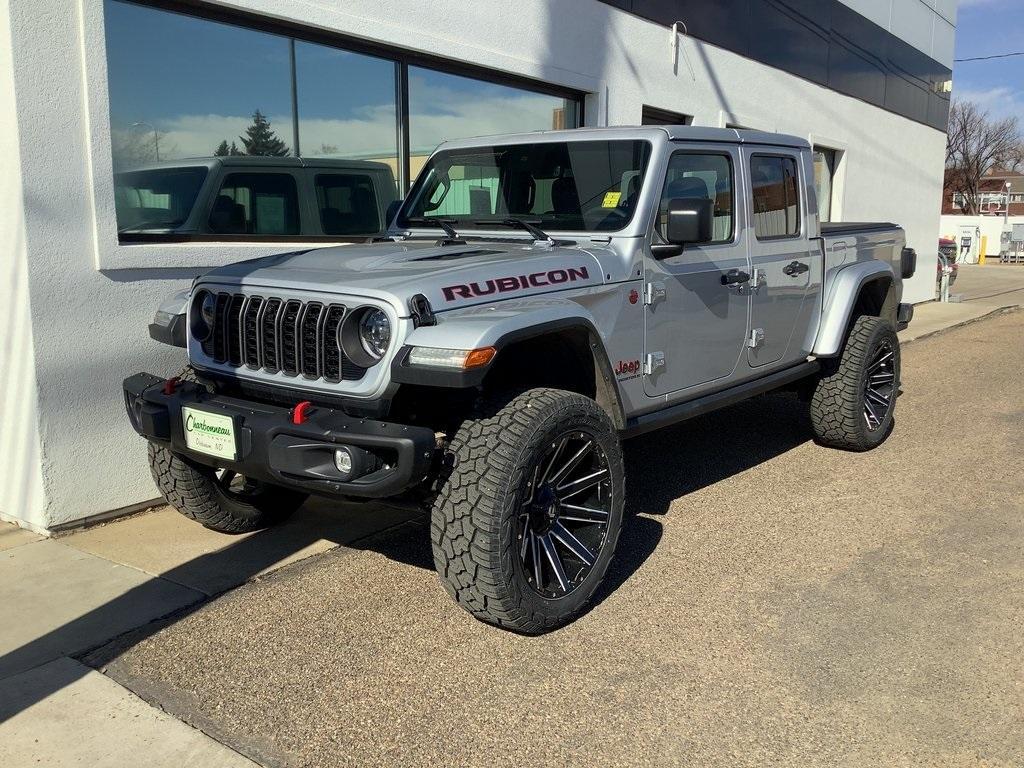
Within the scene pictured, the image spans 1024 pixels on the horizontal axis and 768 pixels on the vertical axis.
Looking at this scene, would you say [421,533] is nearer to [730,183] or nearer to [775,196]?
[730,183]

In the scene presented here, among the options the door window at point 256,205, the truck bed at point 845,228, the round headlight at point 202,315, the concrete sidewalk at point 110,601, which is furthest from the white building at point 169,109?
the truck bed at point 845,228

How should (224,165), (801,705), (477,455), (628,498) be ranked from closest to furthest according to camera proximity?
(801,705)
(477,455)
(628,498)
(224,165)

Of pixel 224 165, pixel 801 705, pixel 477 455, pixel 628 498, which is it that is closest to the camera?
pixel 801 705

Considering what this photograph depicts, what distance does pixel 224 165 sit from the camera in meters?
5.69

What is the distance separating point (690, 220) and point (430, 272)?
4.09ft

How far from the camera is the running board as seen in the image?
4.36 meters

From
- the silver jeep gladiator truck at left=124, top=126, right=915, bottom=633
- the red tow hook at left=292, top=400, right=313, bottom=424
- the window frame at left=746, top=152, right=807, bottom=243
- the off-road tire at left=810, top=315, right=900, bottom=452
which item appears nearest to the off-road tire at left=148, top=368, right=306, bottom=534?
the silver jeep gladiator truck at left=124, top=126, right=915, bottom=633

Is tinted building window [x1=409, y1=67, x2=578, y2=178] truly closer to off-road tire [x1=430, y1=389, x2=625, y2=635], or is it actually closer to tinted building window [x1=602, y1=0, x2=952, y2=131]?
tinted building window [x1=602, y1=0, x2=952, y2=131]

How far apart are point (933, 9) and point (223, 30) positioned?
14.3m

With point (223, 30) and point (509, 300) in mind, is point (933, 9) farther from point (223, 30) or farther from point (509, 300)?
point (509, 300)

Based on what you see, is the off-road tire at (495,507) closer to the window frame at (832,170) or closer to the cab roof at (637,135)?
the cab roof at (637,135)

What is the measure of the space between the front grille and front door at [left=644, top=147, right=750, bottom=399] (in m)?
1.47

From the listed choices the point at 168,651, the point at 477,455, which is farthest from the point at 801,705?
the point at 168,651

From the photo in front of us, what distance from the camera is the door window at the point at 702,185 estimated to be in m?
4.43
